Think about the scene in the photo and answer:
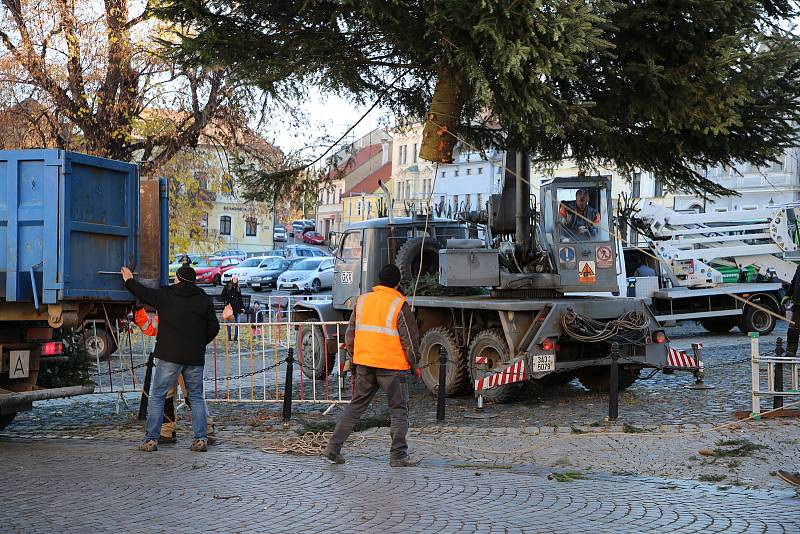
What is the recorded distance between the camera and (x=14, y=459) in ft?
30.7

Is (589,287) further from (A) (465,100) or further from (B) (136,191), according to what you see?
(B) (136,191)

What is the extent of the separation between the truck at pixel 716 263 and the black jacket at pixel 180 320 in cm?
1450

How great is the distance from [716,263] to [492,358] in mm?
11709

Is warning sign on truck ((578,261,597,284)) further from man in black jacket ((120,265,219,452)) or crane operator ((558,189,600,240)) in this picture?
man in black jacket ((120,265,219,452))

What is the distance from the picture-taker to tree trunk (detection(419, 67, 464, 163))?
14.3 meters

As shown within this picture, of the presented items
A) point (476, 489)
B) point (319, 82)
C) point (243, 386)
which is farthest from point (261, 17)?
point (476, 489)

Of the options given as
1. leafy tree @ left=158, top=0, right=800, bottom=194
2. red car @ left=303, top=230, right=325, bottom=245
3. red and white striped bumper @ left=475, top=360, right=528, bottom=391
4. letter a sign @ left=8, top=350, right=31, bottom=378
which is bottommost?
red and white striped bumper @ left=475, top=360, right=528, bottom=391

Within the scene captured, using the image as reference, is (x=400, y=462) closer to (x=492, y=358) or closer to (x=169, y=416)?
(x=169, y=416)

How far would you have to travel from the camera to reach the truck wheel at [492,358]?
13.4m

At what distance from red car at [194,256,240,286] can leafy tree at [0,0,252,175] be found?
29072 millimetres

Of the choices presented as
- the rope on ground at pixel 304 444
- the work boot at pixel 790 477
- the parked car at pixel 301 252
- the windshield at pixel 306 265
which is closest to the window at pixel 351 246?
the rope on ground at pixel 304 444

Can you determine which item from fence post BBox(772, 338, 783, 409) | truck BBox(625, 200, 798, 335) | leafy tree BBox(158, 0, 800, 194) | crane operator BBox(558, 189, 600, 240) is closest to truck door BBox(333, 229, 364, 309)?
leafy tree BBox(158, 0, 800, 194)

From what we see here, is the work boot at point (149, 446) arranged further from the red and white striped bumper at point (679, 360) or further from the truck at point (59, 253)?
the red and white striped bumper at point (679, 360)

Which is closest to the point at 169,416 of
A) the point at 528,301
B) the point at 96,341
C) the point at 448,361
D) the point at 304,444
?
the point at 304,444
